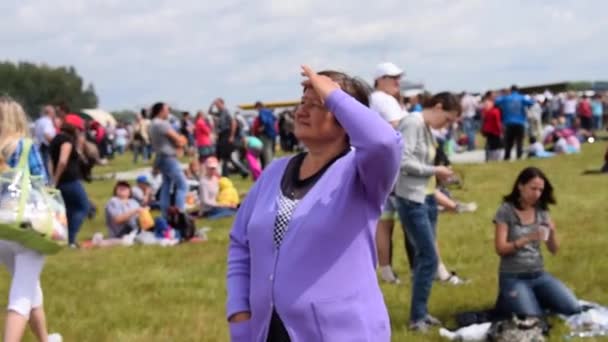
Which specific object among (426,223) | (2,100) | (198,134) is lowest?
(198,134)

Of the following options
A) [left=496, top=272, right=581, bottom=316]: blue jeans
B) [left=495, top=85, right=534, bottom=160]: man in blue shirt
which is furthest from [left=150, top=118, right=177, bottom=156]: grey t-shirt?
[left=495, top=85, right=534, bottom=160]: man in blue shirt

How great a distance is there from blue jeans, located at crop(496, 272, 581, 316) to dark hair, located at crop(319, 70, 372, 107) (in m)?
3.86

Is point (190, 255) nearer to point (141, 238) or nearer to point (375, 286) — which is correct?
point (141, 238)

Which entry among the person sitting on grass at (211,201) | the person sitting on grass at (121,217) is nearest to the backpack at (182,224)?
the person sitting on grass at (121,217)

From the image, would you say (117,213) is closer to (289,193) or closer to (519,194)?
(519,194)

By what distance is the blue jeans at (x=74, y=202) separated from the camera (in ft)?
36.7

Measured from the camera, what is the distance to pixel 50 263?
421 inches

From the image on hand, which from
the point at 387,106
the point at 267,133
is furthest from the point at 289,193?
the point at 267,133

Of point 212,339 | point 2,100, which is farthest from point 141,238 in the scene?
point 2,100

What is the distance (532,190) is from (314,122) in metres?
3.99

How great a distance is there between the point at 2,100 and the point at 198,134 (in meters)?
15.4

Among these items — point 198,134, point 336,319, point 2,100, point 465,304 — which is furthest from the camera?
point 198,134

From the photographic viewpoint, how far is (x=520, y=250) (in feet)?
23.2

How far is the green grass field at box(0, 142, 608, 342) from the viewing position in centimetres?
740
